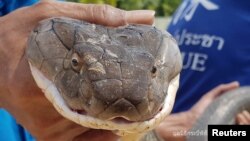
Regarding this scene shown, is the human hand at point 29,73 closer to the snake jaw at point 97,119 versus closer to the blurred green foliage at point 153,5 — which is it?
the snake jaw at point 97,119

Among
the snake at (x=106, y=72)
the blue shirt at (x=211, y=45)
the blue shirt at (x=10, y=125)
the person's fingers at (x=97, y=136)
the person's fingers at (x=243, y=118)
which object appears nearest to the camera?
the snake at (x=106, y=72)

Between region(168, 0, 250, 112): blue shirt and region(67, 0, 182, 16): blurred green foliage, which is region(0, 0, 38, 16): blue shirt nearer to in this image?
region(168, 0, 250, 112): blue shirt

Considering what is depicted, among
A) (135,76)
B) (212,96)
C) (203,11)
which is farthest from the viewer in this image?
(203,11)

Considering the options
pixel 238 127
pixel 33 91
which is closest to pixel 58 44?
pixel 33 91

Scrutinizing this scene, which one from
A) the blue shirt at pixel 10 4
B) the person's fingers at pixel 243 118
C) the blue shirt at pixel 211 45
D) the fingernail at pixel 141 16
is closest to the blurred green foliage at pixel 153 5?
the blue shirt at pixel 211 45

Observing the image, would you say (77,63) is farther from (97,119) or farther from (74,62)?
(97,119)

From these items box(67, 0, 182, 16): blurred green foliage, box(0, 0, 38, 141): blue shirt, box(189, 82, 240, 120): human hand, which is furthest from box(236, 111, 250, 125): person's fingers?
box(67, 0, 182, 16): blurred green foliage

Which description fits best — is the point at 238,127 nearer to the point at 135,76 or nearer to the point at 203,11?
the point at 203,11
